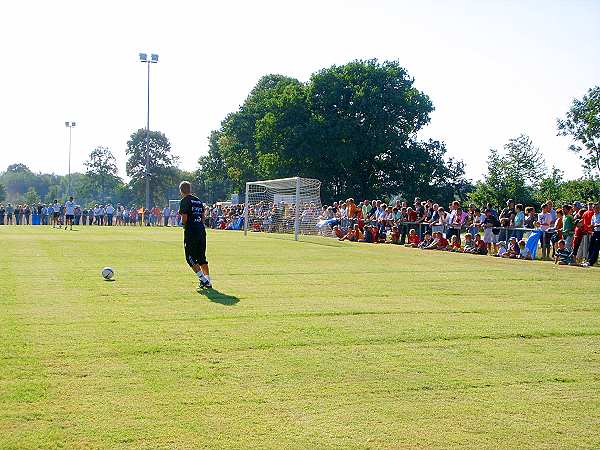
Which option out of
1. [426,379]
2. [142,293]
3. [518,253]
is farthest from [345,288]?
[518,253]

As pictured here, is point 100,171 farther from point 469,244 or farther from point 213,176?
point 469,244

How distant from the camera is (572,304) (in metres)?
12.4

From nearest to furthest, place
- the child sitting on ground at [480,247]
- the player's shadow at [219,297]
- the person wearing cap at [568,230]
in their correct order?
the player's shadow at [219,297] → the person wearing cap at [568,230] → the child sitting on ground at [480,247]

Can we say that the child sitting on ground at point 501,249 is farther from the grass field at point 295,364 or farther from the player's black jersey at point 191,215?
the player's black jersey at point 191,215

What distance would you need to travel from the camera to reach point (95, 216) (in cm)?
5969

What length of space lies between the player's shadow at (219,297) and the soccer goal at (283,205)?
2047 cm

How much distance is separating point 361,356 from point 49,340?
142 inches

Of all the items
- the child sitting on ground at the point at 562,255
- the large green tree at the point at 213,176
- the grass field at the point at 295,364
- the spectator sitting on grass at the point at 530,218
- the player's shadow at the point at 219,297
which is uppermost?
the large green tree at the point at 213,176

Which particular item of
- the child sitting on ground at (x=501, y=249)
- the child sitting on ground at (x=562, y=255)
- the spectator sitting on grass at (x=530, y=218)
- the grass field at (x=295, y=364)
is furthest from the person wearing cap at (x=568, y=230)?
the grass field at (x=295, y=364)

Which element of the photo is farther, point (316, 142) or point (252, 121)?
point (252, 121)

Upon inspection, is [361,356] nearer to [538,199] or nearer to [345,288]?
[345,288]

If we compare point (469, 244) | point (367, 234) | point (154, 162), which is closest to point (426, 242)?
point (469, 244)

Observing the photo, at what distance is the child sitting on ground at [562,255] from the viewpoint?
21328mm

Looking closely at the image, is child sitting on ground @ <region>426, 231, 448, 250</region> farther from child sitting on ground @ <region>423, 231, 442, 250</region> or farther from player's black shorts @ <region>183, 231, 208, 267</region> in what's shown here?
player's black shorts @ <region>183, 231, 208, 267</region>
